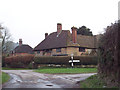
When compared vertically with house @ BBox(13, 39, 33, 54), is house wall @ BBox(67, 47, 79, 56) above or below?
below

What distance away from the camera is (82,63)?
33.6m

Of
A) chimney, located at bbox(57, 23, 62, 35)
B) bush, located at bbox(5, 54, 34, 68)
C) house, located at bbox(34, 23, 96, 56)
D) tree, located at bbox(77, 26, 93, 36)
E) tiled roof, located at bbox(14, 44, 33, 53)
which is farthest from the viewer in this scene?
tiled roof, located at bbox(14, 44, 33, 53)

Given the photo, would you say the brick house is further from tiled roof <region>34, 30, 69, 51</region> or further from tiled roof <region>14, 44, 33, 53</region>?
tiled roof <region>34, 30, 69, 51</region>

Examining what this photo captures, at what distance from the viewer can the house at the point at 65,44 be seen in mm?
41469

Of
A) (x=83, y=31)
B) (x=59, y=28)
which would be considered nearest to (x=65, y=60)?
(x=59, y=28)

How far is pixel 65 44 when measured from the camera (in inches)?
1647

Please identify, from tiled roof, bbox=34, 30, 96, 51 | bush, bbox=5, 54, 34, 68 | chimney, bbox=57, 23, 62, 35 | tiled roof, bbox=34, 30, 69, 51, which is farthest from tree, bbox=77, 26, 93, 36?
bush, bbox=5, 54, 34, 68

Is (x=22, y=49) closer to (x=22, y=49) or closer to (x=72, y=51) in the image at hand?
(x=22, y=49)

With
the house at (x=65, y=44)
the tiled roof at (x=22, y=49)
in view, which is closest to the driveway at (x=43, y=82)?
the house at (x=65, y=44)

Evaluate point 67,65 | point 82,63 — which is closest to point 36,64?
point 67,65

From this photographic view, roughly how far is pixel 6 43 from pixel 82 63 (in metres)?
32.7

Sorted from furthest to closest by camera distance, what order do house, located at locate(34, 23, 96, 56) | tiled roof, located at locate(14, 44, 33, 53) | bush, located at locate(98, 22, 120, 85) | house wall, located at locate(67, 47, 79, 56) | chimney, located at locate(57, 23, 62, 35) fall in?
tiled roof, located at locate(14, 44, 33, 53)
chimney, located at locate(57, 23, 62, 35)
house, located at locate(34, 23, 96, 56)
house wall, located at locate(67, 47, 79, 56)
bush, located at locate(98, 22, 120, 85)

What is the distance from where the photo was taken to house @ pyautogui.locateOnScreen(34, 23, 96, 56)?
4147cm

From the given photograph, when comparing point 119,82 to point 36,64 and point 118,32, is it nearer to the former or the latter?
point 118,32
